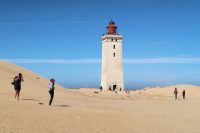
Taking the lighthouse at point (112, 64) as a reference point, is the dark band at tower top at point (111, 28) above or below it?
above

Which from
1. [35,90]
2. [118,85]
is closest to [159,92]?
[118,85]

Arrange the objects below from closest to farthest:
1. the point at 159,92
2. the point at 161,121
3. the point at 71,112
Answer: the point at 71,112 < the point at 161,121 < the point at 159,92

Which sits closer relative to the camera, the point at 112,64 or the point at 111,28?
the point at 112,64

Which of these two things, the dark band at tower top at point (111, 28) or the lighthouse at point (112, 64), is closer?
the lighthouse at point (112, 64)

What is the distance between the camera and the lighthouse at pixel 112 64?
231 ft

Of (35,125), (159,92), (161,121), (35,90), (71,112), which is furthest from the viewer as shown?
(159,92)

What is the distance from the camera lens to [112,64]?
70.5m

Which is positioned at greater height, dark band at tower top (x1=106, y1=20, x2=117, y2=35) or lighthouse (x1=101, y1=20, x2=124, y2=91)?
dark band at tower top (x1=106, y1=20, x2=117, y2=35)

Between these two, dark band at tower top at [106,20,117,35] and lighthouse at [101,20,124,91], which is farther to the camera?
dark band at tower top at [106,20,117,35]

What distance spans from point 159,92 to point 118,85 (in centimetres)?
780

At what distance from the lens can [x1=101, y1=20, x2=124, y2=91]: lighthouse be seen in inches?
2771

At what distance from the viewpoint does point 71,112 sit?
70.6 feet

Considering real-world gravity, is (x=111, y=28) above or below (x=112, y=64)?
above

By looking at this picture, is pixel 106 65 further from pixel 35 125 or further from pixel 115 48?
pixel 35 125
